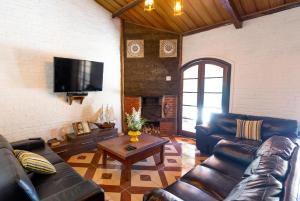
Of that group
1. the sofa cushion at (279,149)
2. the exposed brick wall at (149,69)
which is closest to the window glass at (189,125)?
the exposed brick wall at (149,69)

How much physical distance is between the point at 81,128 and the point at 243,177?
325 cm

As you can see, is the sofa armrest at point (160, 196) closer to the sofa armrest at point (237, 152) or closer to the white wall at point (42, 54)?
the sofa armrest at point (237, 152)

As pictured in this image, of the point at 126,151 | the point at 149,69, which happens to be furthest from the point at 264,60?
the point at 126,151

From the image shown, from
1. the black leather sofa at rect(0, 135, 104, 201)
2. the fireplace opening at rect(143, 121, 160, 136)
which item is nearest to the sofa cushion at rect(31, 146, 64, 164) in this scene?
the black leather sofa at rect(0, 135, 104, 201)

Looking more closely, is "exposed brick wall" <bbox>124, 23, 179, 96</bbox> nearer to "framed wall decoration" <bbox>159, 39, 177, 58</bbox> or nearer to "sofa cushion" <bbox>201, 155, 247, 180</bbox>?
"framed wall decoration" <bbox>159, 39, 177, 58</bbox>

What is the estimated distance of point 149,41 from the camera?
492 centimetres

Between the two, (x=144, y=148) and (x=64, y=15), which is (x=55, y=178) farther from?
(x=64, y=15)

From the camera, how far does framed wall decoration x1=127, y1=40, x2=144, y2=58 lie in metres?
4.91

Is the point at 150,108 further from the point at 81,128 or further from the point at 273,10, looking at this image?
the point at 273,10

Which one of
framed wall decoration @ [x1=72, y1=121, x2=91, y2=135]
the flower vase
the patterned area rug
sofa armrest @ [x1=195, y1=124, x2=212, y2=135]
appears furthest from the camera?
framed wall decoration @ [x1=72, y1=121, x2=91, y2=135]

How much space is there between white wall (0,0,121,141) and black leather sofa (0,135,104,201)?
1.34 metres

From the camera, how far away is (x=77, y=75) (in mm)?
3832

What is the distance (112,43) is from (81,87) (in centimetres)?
152

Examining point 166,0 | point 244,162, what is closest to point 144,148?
point 244,162
